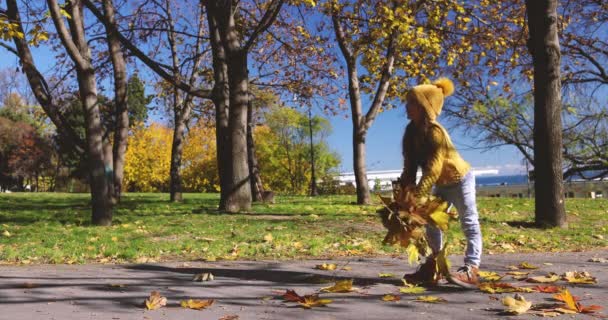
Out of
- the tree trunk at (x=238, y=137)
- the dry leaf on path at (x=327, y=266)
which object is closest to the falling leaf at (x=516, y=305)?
the dry leaf on path at (x=327, y=266)

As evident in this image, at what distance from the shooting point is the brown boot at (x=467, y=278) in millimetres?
4434

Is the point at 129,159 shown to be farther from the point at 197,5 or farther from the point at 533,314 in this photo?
the point at 533,314

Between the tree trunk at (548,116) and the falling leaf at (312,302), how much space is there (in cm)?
688

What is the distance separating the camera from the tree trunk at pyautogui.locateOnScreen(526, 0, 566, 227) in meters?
9.31

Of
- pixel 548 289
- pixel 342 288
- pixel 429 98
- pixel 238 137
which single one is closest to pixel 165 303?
pixel 342 288

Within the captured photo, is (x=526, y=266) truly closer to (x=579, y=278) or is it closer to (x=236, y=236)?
(x=579, y=278)

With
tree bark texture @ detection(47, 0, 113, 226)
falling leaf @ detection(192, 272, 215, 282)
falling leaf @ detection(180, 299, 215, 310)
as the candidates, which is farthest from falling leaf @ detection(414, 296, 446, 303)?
tree bark texture @ detection(47, 0, 113, 226)

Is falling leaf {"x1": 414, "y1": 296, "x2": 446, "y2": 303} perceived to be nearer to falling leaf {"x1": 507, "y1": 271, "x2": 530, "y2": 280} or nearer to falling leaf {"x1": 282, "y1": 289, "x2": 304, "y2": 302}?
falling leaf {"x1": 282, "y1": 289, "x2": 304, "y2": 302}

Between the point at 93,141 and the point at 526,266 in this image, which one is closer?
the point at 526,266

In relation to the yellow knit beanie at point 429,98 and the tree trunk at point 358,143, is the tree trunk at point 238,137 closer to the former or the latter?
the tree trunk at point 358,143

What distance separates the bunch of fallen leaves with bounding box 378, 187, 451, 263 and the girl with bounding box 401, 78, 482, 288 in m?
0.13

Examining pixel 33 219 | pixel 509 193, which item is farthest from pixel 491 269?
pixel 509 193

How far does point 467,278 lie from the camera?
4496 mm

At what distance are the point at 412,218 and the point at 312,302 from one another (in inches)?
40.7
